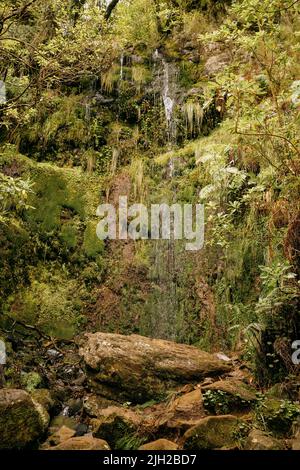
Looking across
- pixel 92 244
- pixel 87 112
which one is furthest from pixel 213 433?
pixel 87 112

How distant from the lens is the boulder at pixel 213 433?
10.3ft

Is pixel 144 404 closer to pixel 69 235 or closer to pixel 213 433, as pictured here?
pixel 213 433

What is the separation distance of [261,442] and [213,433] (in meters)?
0.47

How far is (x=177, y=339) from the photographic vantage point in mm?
6203

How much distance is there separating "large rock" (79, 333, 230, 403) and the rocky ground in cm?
1

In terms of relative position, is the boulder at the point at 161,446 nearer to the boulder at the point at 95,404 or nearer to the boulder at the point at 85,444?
the boulder at the point at 85,444

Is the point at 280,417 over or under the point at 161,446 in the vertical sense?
over

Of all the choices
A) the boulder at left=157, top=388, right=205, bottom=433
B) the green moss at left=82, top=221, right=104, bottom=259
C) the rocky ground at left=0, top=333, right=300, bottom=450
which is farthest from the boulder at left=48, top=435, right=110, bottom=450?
the green moss at left=82, top=221, right=104, bottom=259

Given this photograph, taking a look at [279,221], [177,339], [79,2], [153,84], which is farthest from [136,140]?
[279,221]

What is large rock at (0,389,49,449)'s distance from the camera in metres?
3.57

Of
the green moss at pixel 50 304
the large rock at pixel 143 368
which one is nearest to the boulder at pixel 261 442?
the large rock at pixel 143 368

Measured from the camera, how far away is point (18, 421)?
12.0 feet
